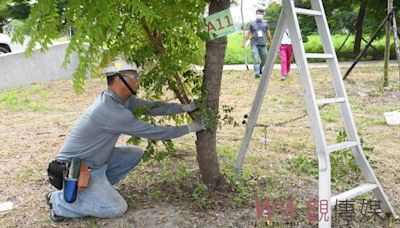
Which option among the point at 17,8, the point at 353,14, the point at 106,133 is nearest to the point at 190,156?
the point at 106,133

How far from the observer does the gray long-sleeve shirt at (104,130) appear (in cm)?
357

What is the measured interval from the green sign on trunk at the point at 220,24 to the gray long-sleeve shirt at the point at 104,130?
749 millimetres

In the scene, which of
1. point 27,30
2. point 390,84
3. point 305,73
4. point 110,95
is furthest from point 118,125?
point 390,84

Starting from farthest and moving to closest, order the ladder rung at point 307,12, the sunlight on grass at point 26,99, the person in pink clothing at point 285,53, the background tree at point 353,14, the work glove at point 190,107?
the background tree at point 353,14, the person in pink clothing at point 285,53, the sunlight on grass at point 26,99, the work glove at point 190,107, the ladder rung at point 307,12

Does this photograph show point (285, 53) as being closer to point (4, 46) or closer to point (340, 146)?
point (340, 146)

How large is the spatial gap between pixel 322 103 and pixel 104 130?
1.61 metres

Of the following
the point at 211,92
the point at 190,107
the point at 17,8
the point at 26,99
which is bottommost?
the point at 26,99

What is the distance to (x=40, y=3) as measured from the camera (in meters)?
2.53

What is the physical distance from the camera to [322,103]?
3.33 metres

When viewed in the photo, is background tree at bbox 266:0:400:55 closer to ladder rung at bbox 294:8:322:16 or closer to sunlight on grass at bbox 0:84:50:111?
sunlight on grass at bbox 0:84:50:111

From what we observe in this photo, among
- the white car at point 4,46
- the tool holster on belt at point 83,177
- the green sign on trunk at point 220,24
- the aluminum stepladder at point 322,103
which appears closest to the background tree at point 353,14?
the white car at point 4,46

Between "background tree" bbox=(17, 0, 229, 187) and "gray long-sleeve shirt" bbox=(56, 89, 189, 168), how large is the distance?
0.31 meters

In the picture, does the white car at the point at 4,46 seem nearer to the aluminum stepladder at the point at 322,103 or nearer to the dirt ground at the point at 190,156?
the dirt ground at the point at 190,156

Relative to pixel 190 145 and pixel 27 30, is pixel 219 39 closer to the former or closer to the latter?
pixel 27 30
